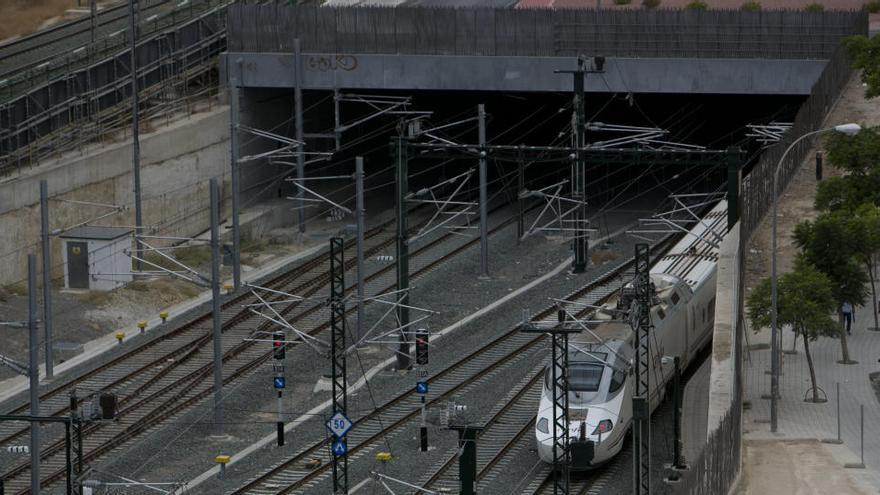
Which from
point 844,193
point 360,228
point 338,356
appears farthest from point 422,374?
point 844,193

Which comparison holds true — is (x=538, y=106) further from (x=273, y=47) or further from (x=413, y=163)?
(x=273, y=47)

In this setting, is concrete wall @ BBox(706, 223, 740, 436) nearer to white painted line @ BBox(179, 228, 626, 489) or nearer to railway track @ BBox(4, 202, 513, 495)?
white painted line @ BBox(179, 228, 626, 489)

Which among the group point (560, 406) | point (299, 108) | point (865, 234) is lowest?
point (560, 406)

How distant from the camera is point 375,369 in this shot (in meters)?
48.0

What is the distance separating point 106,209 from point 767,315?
24.7m

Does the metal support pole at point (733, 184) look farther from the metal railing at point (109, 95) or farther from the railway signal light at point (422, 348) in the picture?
the metal railing at point (109, 95)

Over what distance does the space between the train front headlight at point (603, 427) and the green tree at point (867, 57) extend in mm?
26047

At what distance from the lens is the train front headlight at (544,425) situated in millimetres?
39000

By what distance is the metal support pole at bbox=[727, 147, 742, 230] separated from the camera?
46344 mm

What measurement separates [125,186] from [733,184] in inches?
863

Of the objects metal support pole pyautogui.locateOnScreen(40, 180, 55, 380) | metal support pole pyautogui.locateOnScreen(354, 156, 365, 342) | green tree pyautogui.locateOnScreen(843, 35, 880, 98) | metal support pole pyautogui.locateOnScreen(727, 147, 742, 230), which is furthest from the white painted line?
green tree pyautogui.locateOnScreen(843, 35, 880, 98)

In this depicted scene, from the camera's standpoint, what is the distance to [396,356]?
160 ft

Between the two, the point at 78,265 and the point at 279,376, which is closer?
the point at 279,376

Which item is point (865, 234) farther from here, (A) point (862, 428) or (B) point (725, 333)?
(A) point (862, 428)
